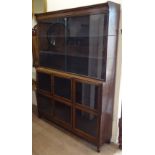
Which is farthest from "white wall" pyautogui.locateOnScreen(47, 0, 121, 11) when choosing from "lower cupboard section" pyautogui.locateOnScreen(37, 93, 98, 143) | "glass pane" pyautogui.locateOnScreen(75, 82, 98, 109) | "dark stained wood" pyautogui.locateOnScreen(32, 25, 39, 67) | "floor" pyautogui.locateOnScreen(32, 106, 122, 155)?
"floor" pyautogui.locateOnScreen(32, 106, 122, 155)

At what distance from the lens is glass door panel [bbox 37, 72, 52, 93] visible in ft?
9.67

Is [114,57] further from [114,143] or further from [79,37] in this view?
[114,143]

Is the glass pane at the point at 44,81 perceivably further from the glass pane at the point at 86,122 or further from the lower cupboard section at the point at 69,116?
the glass pane at the point at 86,122

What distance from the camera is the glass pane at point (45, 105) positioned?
118 inches

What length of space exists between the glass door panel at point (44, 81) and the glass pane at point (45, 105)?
0.16m

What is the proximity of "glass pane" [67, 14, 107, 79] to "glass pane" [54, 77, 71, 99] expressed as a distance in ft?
0.63

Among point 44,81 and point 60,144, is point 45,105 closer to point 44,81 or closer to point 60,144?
point 44,81

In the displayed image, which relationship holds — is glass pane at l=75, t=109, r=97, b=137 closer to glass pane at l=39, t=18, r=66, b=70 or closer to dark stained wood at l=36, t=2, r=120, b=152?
dark stained wood at l=36, t=2, r=120, b=152

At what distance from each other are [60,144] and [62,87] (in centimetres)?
82

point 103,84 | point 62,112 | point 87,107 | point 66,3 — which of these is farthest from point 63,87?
point 66,3

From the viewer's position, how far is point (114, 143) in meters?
2.50

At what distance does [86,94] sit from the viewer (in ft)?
7.80
